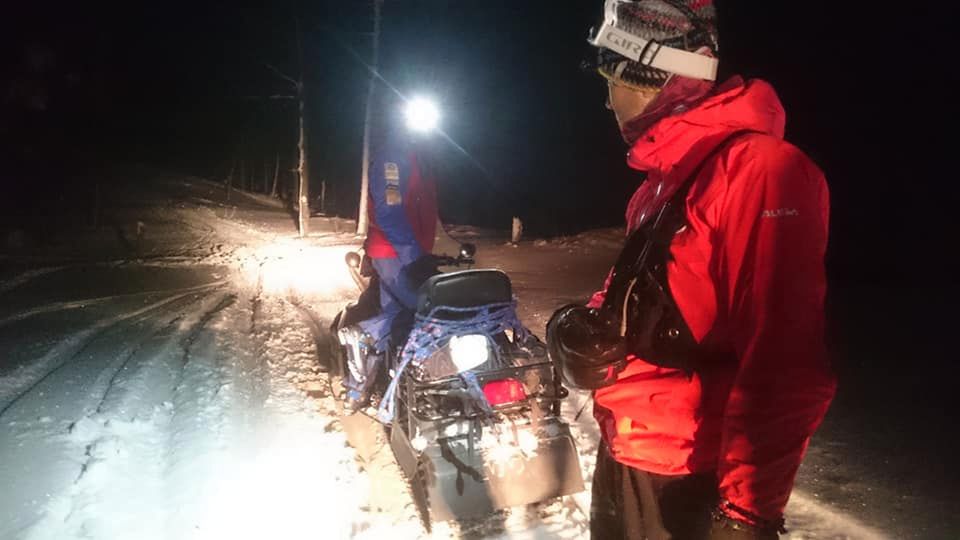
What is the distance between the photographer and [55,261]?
13.1 m

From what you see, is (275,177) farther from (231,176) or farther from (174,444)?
(174,444)

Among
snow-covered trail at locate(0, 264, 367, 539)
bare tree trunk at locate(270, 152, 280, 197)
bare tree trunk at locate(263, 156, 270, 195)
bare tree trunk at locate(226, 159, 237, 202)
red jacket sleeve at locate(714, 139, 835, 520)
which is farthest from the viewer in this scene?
bare tree trunk at locate(263, 156, 270, 195)

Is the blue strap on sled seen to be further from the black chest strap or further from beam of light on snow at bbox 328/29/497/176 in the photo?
the black chest strap

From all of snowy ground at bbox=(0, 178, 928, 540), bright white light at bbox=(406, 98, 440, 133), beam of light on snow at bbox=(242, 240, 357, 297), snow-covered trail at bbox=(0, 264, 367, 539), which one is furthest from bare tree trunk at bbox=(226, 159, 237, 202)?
bright white light at bbox=(406, 98, 440, 133)

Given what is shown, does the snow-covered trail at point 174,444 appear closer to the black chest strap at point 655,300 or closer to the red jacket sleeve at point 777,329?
the black chest strap at point 655,300

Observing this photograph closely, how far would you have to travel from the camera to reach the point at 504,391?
3.87 meters

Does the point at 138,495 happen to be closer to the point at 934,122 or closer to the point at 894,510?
the point at 894,510

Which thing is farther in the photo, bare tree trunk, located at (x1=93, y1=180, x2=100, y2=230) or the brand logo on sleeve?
bare tree trunk, located at (x1=93, y1=180, x2=100, y2=230)

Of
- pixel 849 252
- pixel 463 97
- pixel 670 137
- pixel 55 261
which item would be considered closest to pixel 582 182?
pixel 463 97

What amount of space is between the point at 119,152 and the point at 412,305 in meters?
35.8

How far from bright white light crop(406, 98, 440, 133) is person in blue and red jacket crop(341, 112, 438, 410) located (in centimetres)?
10

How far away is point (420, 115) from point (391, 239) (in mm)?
1097

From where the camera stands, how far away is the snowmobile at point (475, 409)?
3719mm

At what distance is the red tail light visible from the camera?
385 cm
